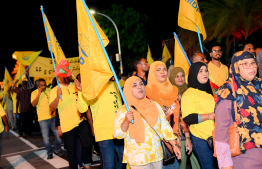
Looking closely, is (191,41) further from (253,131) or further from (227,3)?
(253,131)

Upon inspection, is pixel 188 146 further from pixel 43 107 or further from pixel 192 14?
pixel 43 107

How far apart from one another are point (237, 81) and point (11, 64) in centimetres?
5123

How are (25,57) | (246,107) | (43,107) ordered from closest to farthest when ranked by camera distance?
(246,107)
(43,107)
(25,57)

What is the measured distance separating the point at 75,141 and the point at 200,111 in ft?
9.62

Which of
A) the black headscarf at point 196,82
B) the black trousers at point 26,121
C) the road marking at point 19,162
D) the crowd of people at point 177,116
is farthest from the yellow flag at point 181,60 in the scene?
the black trousers at point 26,121

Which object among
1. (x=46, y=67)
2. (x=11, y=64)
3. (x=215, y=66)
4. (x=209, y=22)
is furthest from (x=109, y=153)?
(x=11, y=64)

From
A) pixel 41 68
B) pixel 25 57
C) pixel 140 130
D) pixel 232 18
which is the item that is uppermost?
pixel 232 18

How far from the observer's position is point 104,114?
4891 mm

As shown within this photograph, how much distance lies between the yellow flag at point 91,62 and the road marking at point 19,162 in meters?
4.19

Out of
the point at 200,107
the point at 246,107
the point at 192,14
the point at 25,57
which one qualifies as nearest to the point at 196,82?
the point at 200,107

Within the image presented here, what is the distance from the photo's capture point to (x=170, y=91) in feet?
16.1

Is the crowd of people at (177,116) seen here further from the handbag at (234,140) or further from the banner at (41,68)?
the banner at (41,68)

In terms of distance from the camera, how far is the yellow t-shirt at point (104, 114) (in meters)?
4.83

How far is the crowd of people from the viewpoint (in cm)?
276
